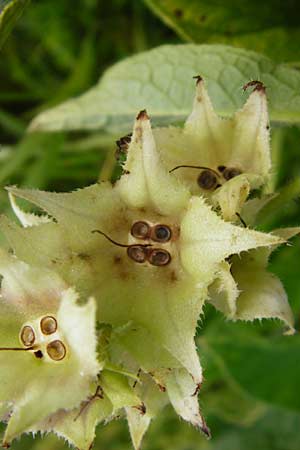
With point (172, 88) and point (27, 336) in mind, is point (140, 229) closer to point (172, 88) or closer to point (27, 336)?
point (27, 336)

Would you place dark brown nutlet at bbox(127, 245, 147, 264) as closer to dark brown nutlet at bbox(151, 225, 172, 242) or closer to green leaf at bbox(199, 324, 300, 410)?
dark brown nutlet at bbox(151, 225, 172, 242)

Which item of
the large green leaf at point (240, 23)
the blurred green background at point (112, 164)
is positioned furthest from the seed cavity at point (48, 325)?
the blurred green background at point (112, 164)

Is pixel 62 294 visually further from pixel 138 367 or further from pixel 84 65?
pixel 84 65

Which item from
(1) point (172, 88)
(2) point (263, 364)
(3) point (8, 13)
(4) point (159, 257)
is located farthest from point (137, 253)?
(2) point (263, 364)

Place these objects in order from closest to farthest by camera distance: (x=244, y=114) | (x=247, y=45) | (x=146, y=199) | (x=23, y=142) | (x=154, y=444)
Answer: (x=146, y=199) < (x=244, y=114) < (x=247, y=45) < (x=23, y=142) < (x=154, y=444)

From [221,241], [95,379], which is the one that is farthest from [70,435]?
→ [221,241]

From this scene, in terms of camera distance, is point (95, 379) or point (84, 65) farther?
point (84, 65)
